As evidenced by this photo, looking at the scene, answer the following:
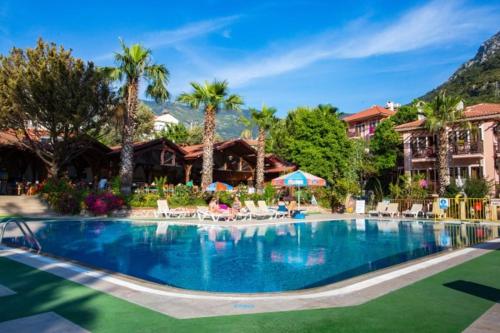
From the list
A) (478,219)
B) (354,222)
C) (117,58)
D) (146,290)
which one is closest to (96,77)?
(117,58)

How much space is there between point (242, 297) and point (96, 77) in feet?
74.0

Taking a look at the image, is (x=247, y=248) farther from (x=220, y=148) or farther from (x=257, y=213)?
(x=220, y=148)

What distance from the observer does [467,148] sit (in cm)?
3200

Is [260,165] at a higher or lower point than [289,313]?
higher

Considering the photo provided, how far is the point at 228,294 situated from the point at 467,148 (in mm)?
31375

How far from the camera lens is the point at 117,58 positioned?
24500 millimetres

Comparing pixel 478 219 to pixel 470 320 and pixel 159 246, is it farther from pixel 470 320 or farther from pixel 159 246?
pixel 470 320

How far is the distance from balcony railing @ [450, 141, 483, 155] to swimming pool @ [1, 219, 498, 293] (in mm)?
14019

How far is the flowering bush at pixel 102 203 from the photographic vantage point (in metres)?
22.2

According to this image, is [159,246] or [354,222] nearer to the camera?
[159,246]

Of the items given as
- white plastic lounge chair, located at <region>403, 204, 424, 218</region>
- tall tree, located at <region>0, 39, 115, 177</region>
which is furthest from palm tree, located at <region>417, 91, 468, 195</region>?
tall tree, located at <region>0, 39, 115, 177</region>

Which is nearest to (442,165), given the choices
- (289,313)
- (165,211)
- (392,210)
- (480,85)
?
(392,210)

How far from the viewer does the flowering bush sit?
22.2 meters

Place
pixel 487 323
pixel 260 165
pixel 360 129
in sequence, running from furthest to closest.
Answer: pixel 360 129, pixel 260 165, pixel 487 323
